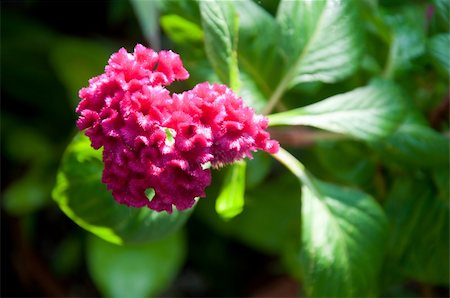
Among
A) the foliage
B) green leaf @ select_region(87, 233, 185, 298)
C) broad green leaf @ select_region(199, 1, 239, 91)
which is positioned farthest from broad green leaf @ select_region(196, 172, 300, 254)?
broad green leaf @ select_region(199, 1, 239, 91)

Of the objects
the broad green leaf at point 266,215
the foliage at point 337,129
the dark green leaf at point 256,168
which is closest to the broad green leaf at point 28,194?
the broad green leaf at point 266,215

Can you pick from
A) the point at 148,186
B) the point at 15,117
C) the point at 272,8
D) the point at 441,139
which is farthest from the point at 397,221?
the point at 15,117

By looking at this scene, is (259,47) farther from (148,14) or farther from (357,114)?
(148,14)

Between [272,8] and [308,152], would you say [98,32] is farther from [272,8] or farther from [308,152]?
[272,8]

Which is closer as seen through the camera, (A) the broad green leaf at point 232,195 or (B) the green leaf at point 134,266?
(A) the broad green leaf at point 232,195

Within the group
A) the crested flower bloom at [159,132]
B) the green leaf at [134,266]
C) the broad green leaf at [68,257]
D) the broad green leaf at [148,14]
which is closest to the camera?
the crested flower bloom at [159,132]

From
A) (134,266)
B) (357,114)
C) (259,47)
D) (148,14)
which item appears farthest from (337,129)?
(134,266)

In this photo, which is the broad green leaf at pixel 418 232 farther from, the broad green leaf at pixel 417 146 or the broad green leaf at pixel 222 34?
the broad green leaf at pixel 222 34

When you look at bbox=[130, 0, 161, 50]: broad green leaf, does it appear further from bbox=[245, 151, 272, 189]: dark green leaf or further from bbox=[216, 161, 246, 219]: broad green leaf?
bbox=[216, 161, 246, 219]: broad green leaf
